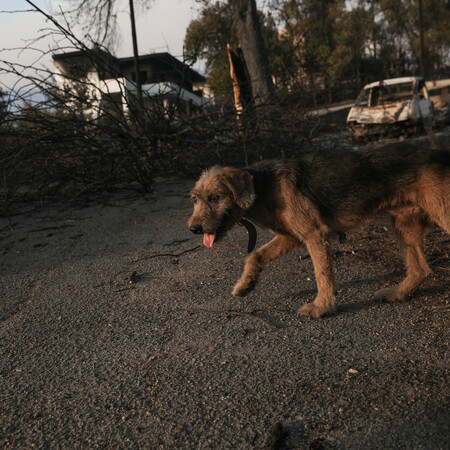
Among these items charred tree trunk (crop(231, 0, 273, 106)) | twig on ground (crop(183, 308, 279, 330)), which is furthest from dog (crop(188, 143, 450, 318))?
charred tree trunk (crop(231, 0, 273, 106))

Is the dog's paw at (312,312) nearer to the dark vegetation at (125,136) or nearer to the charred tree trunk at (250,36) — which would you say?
the dark vegetation at (125,136)

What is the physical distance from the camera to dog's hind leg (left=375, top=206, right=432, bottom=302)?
3.76m

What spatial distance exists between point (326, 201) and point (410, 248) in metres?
0.87

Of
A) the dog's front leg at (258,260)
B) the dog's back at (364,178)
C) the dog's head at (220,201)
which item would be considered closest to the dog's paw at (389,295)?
the dog's back at (364,178)

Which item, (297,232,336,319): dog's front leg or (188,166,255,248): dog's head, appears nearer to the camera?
(297,232,336,319): dog's front leg

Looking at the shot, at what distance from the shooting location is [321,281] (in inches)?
142

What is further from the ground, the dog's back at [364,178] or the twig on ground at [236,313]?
the dog's back at [364,178]

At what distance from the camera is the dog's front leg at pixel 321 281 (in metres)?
3.52

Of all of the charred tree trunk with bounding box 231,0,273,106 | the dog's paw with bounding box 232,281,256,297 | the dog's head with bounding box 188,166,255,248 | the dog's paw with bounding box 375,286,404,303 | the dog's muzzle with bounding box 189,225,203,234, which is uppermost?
the charred tree trunk with bounding box 231,0,273,106

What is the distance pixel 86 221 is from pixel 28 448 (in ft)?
17.6

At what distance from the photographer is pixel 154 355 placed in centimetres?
306

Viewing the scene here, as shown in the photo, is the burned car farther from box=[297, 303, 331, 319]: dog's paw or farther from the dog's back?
box=[297, 303, 331, 319]: dog's paw

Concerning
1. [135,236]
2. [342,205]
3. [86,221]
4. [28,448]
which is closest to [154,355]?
[28,448]

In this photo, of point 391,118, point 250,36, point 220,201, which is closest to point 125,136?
point 220,201
